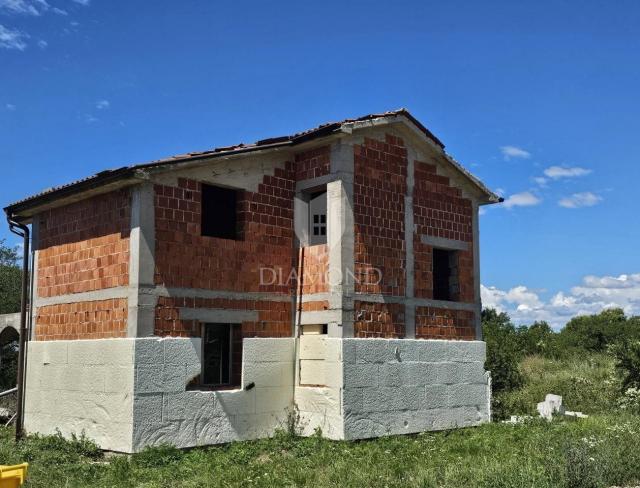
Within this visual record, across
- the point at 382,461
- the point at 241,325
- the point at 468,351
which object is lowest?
the point at 382,461

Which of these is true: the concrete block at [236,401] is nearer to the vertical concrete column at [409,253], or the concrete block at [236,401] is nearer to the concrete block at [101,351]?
the concrete block at [101,351]

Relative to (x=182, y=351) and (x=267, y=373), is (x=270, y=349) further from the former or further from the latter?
(x=182, y=351)

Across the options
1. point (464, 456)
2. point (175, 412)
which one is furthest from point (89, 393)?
point (464, 456)

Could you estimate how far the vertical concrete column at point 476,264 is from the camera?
15.4 metres

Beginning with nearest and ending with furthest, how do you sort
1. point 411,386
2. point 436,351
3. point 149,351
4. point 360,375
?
point 149,351, point 360,375, point 411,386, point 436,351

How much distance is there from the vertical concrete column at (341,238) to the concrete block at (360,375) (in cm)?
59

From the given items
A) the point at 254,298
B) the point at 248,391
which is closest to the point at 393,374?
the point at 248,391

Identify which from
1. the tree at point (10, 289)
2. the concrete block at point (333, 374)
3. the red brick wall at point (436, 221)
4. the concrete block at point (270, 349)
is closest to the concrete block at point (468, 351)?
the red brick wall at point (436, 221)

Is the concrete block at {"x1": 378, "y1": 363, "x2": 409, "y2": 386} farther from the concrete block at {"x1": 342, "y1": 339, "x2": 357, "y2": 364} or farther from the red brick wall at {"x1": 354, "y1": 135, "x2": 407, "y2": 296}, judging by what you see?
the red brick wall at {"x1": 354, "y1": 135, "x2": 407, "y2": 296}

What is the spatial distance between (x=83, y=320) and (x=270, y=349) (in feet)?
11.1

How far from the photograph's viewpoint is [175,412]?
38.0ft

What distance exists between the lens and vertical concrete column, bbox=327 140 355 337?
1268cm

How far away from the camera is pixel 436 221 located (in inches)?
583

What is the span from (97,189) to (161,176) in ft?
4.43
